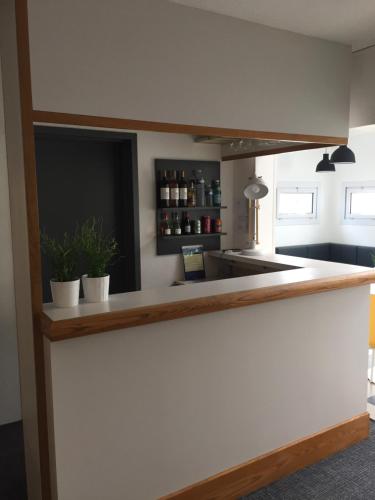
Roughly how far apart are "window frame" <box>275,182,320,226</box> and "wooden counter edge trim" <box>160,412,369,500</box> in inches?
164

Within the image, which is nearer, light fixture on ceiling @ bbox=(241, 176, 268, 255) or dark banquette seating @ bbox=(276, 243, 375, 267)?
light fixture on ceiling @ bbox=(241, 176, 268, 255)

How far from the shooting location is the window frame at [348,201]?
6715 mm

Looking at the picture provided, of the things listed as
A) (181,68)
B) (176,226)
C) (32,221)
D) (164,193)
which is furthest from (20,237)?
(176,226)

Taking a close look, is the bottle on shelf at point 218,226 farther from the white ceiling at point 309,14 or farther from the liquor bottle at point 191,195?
the white ceiling at point 309,14

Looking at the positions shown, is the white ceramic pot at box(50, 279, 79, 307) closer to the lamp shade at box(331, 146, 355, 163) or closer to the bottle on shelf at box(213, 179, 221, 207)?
the bottle on shelf at box(213, 179, 221, 207)

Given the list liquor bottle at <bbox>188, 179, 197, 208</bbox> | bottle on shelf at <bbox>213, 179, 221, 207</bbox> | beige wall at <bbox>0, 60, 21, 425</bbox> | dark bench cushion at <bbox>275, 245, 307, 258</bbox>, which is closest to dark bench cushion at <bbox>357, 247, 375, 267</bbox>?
dark bench cushion at <bbox>275, 245, 307, 258</bbox>

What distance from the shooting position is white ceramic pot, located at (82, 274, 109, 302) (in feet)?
6.41

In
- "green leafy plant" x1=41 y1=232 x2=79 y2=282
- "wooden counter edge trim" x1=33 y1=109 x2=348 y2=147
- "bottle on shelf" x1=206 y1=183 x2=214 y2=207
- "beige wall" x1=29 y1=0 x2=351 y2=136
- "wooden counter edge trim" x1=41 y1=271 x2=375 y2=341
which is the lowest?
"wooden counter edge trim" x1=41 y1=271 x2=375 y2=341

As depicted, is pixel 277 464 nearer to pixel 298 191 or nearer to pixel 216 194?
pixel 216 194

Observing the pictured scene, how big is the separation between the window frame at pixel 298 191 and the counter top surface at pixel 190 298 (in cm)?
376

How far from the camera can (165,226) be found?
12.6 feet

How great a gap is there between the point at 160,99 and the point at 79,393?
133cm

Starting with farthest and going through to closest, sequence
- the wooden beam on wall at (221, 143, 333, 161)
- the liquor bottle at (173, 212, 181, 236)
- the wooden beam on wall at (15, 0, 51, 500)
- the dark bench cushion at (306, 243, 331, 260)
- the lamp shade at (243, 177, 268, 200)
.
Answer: the dark bench cushion at (306, 243, 331, 260)
the liquor bottle at (173, 212, 181, 236)
the lamp shade at (243, 177, 268, 200)
the wooden beam on wall at (221, 143, 333, 161)
the wooden beam on wall at (15, 0, 51, 500)

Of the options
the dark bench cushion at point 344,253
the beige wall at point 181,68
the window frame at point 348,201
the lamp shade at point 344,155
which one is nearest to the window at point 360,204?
the window frame at point 348,201
